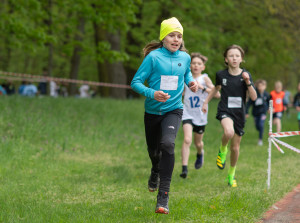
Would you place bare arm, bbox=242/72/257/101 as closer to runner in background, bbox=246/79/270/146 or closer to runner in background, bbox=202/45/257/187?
runner in background, bbox=202/45/257/187

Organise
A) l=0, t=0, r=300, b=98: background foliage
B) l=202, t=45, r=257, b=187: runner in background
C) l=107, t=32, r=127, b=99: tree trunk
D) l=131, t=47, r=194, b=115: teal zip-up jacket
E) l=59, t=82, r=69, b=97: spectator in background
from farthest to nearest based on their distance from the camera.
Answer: l=59, t=82, r=69, b=97: spectator in background, l=107, t=32, r=127, b=99: tree trunk, l=0, t=0, r=300, b=98: background foliage, l=202, t=45, r=257, b=187: runner in background, l=131, t=47, r=194, b=115: teal zip-up jacket

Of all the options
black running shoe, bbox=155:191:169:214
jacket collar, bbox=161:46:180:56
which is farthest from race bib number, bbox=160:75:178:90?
black running shoe, bbox=155:191:169:214

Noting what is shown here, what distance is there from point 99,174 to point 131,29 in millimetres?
18166

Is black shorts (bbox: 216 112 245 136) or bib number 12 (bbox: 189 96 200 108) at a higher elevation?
bib number 12 (bbox: 189 96 200 108)

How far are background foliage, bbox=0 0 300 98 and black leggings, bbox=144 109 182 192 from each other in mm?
9535

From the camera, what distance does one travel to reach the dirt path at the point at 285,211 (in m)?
5.23

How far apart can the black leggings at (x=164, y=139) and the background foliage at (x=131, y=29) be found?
9535 mm

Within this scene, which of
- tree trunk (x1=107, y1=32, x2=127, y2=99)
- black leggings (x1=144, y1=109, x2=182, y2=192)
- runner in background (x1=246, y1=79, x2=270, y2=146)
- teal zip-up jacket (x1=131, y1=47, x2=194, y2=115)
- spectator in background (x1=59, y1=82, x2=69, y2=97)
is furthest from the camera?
spectator in background (x1=59, y1=82, x2=69, y2=97)

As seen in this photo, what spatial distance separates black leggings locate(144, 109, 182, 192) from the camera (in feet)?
16.8

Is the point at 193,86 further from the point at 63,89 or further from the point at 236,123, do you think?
the point at 63,89

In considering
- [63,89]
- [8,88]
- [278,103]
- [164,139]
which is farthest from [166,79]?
[63,89]

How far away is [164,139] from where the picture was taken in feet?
17.0

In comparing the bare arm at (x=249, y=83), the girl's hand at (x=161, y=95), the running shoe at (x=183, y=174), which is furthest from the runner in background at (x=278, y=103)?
the girl's hand at (x=161, y=95)

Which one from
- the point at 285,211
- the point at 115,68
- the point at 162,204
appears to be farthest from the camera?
the point at 115,68
